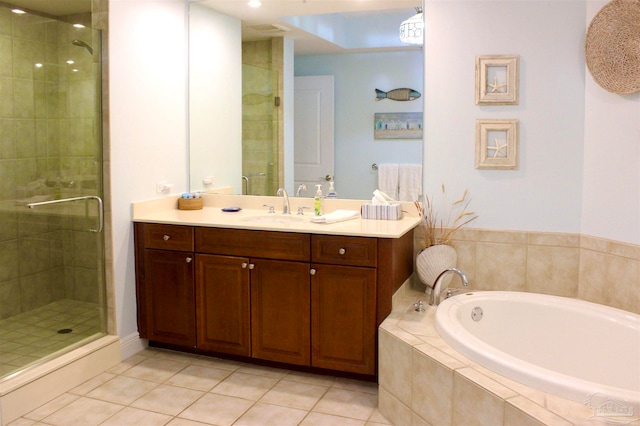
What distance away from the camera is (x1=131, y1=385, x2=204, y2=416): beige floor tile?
2816 millimetres

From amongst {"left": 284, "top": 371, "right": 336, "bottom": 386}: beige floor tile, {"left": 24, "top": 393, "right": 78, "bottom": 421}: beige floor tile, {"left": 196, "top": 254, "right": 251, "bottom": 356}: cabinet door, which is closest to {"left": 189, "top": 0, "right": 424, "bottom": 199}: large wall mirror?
{"left": 196, "top": 254, "right": 251, "bottom": 356}: cabinet door

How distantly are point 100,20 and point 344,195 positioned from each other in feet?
5.64

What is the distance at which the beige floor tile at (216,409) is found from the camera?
8.87 feet

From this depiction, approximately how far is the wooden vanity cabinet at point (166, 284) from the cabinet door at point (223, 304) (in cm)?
7

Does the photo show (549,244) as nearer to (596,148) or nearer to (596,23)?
(596,148)

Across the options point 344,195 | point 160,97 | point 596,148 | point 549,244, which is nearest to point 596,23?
point 596,148

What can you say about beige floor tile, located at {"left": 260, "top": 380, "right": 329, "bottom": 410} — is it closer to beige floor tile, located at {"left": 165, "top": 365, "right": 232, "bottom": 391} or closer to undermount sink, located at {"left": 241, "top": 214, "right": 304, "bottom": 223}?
beige floor tile, located at {"left": 165, "top": 365, "right": 232, "bottom": 391}

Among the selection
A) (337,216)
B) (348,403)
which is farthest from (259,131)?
(348,403)

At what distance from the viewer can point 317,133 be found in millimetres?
3709

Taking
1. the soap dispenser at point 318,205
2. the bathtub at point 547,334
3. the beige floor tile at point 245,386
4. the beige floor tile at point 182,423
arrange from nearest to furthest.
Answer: the bathtub at point 547,334 → the beige floor tile at point 182,423 → the beige floor tile at point 245,386 → the soap dispenser at point 318,205

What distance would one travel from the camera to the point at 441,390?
231cm

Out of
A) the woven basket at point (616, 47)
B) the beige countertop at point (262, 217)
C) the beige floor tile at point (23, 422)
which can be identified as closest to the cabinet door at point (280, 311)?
the beige countertop at point (262, 217)

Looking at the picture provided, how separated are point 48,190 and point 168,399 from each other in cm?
125

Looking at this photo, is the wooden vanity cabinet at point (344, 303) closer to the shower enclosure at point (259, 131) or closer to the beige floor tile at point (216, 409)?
the beige floor tile at point (216, 409)
